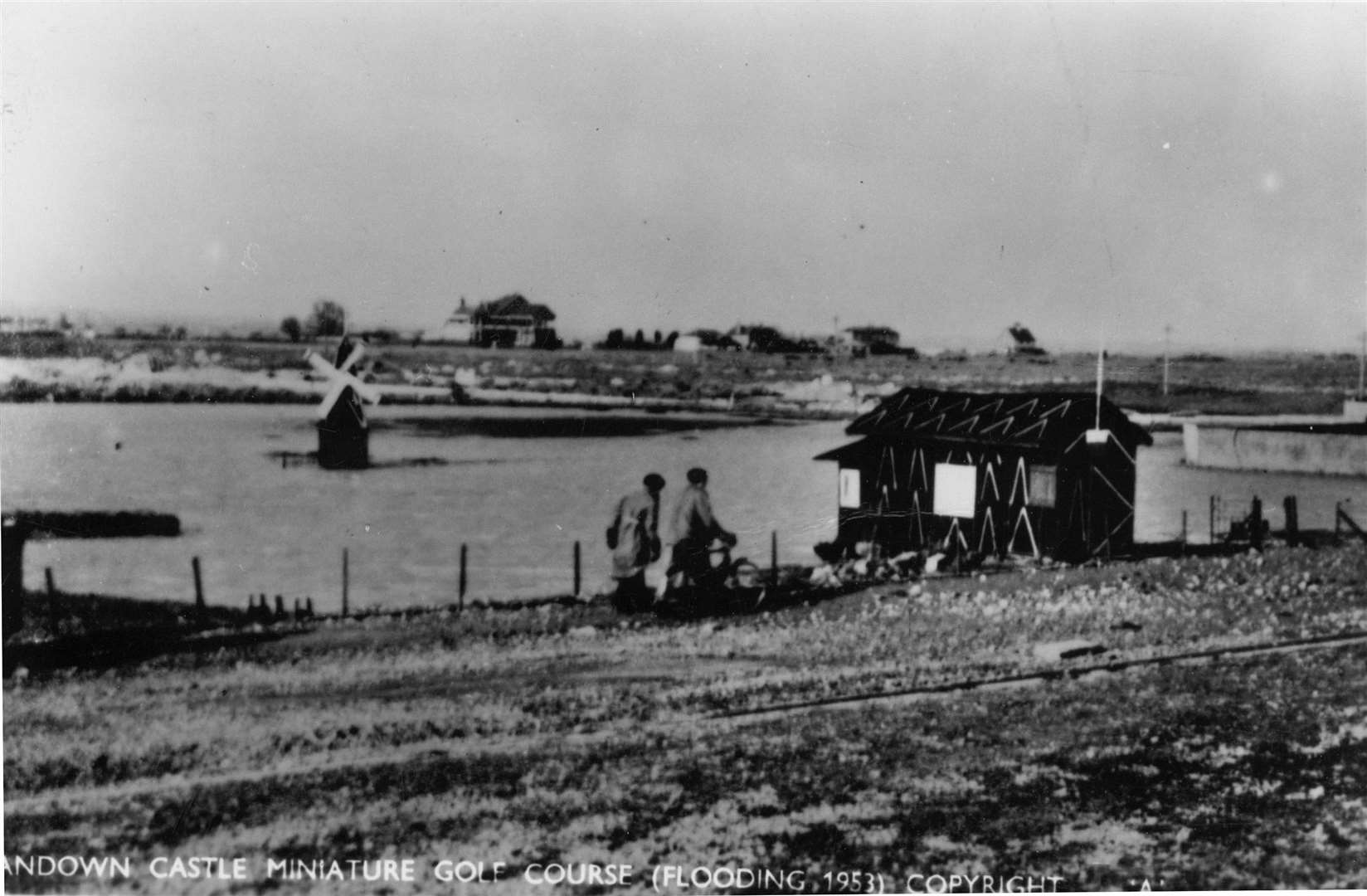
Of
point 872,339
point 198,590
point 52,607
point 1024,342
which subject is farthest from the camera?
point 872,339

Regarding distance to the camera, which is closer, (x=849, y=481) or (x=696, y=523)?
(x=696, y=523)

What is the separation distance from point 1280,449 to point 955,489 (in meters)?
1.24

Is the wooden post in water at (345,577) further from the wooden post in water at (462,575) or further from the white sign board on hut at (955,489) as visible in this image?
the white sign board on hut at (955,489)

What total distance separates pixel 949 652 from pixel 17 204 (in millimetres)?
3666

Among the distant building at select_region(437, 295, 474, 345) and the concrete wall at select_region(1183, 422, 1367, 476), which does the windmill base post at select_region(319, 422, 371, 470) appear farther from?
the concrete wall at select_region(1183, 422, 1367, 476)

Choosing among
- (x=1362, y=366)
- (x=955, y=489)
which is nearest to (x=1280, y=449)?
(x=1362, y=366)

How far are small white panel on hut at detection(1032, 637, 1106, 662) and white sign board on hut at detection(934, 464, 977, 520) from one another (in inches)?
21.6

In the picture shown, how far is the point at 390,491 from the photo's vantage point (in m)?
4.02

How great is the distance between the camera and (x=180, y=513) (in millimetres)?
3906

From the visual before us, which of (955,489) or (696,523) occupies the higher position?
(955,489)

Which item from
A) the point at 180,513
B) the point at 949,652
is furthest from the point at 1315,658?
the point at 180,513

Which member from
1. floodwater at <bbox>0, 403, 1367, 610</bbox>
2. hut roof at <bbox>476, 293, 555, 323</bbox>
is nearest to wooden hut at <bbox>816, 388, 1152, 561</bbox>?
floodwater at <bbox>0, 403, 1367, 610</bbox>

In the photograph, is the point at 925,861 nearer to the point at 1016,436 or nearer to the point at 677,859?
the point at 677,859

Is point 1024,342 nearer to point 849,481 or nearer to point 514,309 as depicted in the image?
point 849,481
